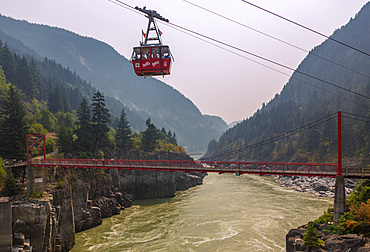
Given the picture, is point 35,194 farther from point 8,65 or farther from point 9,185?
point 8,65

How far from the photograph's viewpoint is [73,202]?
106 feet

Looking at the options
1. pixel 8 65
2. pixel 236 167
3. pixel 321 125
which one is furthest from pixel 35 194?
pixel 321 125

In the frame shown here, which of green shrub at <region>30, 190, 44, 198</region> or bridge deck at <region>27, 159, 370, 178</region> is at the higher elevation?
bridge deck at <region>27, 159, 370, 178</region>

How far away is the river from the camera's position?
28.6 metres

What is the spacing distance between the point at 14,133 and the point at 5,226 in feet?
Answer: 63.8

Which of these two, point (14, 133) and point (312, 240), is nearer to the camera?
point (312, 240)

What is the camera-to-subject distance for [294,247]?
65.2ft

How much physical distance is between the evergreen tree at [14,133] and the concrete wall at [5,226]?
14670 mm

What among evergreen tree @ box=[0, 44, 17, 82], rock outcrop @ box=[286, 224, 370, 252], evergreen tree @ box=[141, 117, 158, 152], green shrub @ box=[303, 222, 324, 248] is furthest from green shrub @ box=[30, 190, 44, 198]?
evergreen tree @ box=[0, 44, 17, 82]

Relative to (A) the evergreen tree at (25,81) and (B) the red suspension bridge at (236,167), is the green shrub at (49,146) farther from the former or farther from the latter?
(A) the evergreen tree at (25,81)

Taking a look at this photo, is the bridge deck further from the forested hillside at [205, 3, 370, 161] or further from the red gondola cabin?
the red gondola cabin

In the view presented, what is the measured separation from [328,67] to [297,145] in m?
135

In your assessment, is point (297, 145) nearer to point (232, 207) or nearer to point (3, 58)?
point (232, 207)

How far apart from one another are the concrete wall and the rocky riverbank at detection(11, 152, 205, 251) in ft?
3.75
